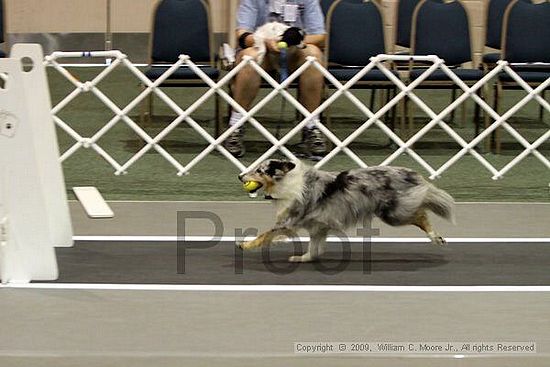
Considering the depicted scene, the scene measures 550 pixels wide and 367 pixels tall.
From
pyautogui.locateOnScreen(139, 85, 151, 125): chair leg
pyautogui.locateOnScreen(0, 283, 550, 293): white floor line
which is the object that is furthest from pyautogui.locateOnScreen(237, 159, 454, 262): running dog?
pyautogui.locateOnScreen(139, 85, 151, 125): chair leg

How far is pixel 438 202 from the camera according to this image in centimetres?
427

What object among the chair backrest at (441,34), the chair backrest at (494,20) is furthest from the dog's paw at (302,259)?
Result: the chair backrest at (494,20)

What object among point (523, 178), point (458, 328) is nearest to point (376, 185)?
point (458, 328)

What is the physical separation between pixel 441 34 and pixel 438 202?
2901 millimetres

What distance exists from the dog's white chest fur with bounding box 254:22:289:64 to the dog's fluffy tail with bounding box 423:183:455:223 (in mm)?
2381

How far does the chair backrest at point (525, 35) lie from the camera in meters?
6.81

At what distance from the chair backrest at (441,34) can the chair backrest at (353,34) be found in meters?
0.25

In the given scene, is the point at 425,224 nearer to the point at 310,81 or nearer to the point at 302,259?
the point at 302,259

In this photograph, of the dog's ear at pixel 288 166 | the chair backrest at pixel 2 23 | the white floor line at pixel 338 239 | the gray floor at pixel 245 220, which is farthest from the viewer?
the chair backrest at pixel 2 23

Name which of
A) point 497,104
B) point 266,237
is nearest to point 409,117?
point 497,104

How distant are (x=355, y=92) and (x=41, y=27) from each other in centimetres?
360

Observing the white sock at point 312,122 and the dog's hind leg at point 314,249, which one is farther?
the white sock at point 312,122

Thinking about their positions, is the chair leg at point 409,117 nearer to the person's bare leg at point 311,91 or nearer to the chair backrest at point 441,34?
the chair backrest at point 441,34

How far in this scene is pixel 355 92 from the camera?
28.9 ft
